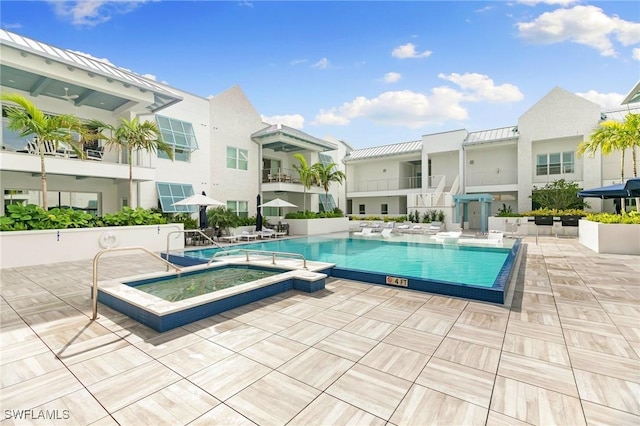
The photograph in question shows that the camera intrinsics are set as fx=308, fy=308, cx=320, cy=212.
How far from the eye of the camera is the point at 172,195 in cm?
1664

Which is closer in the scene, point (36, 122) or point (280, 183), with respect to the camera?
point (36, 122)

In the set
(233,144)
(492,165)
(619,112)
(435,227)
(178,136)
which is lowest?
(435,227)

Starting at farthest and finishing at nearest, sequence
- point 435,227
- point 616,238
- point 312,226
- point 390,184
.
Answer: point 390,184 < point 312,226 < point 435,227 < point 616,238

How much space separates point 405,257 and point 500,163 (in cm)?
1701

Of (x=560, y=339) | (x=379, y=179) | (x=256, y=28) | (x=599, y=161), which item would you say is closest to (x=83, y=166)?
(x=256, y=28)

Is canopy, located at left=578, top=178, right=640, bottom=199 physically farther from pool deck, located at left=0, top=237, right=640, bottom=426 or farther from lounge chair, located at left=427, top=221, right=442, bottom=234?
lounge chair, located at left=427, top=221, right=442, bottom=234

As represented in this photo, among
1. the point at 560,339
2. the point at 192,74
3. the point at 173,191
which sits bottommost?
the point at 560,339

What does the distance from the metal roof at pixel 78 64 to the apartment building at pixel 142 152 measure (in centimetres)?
4

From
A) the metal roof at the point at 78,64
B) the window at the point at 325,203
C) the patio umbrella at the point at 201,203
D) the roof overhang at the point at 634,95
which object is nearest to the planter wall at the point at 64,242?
the patio umbrella at the point at 201,203

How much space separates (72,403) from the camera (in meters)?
2.68

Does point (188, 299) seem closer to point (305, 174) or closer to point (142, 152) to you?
point (142, 152)

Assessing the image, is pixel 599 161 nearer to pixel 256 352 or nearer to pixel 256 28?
pixel 256 28

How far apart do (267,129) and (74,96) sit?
10.5 m

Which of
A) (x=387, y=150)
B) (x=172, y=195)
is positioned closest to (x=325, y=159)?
(x=387, y=150)
